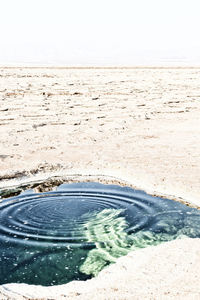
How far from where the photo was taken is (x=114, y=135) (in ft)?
20.1

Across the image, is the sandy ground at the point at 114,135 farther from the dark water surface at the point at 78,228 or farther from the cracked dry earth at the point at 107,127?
the dark water surface at the point at 78,228

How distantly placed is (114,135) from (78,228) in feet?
10.2

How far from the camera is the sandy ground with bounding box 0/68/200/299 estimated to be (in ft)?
12.1

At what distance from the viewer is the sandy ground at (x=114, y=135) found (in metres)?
3.70

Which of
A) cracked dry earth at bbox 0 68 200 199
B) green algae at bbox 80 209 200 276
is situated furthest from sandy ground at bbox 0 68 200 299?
green algae at bbox 80 209 200 276

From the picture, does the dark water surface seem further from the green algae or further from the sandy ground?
the sandy ground

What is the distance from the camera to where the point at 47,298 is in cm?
211

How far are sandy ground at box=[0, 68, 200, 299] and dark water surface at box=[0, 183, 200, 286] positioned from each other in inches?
9.2

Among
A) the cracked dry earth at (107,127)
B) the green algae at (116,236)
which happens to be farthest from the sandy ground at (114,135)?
the green algae at (116,236)

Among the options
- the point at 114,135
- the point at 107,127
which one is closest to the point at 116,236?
the point at 114,135

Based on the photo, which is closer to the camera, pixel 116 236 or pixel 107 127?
pixel 116 236

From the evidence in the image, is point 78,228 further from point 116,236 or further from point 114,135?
point 114,135

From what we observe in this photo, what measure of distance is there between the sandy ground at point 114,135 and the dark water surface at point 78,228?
23 cm

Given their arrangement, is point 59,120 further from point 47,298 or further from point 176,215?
point 47,298
